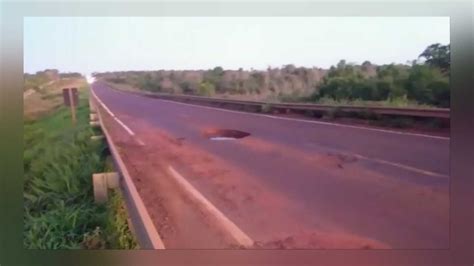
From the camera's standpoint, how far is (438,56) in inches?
107

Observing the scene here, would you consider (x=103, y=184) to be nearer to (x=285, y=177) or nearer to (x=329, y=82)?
(x=285, y=177)

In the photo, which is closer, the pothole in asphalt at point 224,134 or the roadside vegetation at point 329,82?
the roadside vegetation at point 329,82

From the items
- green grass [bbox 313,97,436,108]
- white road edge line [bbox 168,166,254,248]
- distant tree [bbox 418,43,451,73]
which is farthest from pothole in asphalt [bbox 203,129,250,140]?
distant tree [bbox 418,43,451,73]

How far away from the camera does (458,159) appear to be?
2.74 meters

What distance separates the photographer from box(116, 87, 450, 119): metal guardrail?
2.75m

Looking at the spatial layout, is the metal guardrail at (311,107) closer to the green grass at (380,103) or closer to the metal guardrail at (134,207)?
the green grass at (380,103)

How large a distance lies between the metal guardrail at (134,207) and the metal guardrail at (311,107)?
0.26 metres

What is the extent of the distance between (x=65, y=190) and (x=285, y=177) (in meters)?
1.09

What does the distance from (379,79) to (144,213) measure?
1.32 metres

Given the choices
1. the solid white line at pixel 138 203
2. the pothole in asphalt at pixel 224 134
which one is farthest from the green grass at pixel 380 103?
the solid white line at pixel 138 203

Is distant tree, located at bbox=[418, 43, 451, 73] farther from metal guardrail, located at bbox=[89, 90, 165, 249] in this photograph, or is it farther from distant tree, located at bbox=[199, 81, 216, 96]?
metal guardrail, located at bbox=[89, 90, 165, 249]

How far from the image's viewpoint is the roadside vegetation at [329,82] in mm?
2738

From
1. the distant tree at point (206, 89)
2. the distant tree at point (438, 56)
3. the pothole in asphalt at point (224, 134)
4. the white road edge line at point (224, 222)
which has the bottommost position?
the white road edge line at point (224, 222)

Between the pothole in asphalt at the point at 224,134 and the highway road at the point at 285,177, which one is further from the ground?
the pothole in asphalt at the point at 224,134
